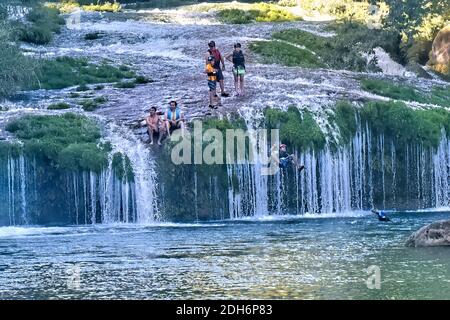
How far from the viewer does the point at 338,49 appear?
55.9 metres

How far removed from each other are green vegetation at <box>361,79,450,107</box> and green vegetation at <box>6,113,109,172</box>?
10640 millimetres

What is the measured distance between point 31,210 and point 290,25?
28.1 m

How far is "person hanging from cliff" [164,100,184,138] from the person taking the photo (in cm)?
3903

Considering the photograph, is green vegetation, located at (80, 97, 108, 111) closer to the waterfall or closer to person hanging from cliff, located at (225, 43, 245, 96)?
person hanging from cliff, located at (225, 43, 245, 96)

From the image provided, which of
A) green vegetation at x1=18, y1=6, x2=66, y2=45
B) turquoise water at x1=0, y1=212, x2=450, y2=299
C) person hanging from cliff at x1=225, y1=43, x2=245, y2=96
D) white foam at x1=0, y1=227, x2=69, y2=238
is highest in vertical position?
green vegetation at x1=18, y1=6, x2=66, y2=45

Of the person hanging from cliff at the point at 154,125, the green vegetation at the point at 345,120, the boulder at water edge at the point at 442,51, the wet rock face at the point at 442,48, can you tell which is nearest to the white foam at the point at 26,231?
the person hanging from cliff at the point at 154,125

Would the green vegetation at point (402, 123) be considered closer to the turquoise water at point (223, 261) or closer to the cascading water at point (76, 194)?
the turquoise water at point (223, 261)

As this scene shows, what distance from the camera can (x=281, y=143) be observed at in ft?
132

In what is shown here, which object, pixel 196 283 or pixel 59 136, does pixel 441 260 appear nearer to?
pixel 196 283

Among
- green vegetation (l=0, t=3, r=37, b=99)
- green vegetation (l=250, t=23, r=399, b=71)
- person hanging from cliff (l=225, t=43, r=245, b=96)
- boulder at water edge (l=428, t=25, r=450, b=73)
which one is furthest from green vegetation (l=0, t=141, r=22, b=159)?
boulder at water edge (l=428, t=25, r=450, b=73)

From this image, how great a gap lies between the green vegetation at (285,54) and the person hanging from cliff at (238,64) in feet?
36.8

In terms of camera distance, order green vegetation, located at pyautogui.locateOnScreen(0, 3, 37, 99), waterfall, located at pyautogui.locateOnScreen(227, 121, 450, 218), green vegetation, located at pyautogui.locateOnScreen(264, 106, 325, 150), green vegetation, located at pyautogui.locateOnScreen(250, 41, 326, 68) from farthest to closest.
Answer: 1. green vegetation, located at pyautogui.locateOnScreen(250, 41, 326, 68)
2. green vegetation, located at pyautogui.locateOnScreen(0, 3, 37, 99)
3. green vegetation, located at pyautogui.locateOnScreen(264, 106, 325, 150)
4. waterfall, located at pyautogui.locateOnScreen(227, 121, 450, 218)

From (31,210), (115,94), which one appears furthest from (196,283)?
(115,94)

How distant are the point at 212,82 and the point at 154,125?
7.56 ft
